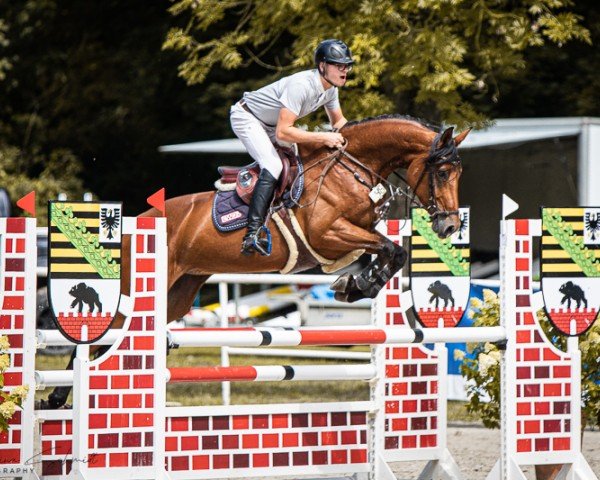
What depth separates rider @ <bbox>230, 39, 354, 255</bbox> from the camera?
530 cm

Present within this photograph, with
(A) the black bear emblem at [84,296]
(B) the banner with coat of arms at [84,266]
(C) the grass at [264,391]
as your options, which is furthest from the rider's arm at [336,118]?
(C) the grass at [264,391]

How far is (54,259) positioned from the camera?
436cm

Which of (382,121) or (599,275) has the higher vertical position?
(382,121)

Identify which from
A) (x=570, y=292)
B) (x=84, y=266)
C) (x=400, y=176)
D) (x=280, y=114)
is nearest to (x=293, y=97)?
(x=280, y=114)

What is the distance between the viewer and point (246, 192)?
18.3 ft

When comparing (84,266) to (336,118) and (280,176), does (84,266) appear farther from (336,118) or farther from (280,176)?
(336,118)

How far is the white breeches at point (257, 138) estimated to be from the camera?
549 centimetres

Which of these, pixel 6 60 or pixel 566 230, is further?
pixel 6 60

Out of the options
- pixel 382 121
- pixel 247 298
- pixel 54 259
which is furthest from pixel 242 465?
pixel 247 298

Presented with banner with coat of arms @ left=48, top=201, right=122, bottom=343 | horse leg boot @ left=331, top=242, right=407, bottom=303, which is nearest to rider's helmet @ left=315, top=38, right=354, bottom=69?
horse leg boot @ left=331, top=242, right=407, bottom=303

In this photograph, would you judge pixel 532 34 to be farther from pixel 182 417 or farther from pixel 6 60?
pixel 6 60

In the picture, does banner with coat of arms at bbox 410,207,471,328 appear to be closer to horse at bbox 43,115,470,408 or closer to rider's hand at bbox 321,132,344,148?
horse at bbox 43,115,470,408

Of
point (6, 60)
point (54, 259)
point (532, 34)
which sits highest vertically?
point (6, 60)

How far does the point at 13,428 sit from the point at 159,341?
762mm
